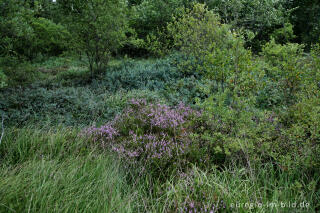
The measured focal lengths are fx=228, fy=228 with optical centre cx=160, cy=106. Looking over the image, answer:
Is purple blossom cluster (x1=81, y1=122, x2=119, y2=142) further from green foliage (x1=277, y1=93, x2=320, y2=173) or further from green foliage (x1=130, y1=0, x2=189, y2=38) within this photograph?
green foliage (x1=130, y1=0, x2=189, y2=38)

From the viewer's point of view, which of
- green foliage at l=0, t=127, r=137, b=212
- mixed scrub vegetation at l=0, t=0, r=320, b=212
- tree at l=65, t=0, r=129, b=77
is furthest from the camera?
tree at l=65, t=0, r=129, b=77

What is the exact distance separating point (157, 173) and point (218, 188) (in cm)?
90

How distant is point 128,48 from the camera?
16.5 m

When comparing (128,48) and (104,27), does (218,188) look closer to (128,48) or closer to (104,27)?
(104,27)

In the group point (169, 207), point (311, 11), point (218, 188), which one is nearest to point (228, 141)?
point (218, 188)

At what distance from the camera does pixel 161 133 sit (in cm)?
371

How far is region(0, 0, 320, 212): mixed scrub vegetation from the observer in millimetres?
2328

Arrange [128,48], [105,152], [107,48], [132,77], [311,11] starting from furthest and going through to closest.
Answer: [128,48] < [311,11] < [107,48] < [132,77] < [105,152]

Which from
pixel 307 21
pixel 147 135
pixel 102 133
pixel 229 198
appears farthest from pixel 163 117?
pixel 307 21

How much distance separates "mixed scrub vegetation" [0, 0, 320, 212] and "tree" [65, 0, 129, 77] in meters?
0.04

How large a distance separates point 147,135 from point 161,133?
0.23 meters

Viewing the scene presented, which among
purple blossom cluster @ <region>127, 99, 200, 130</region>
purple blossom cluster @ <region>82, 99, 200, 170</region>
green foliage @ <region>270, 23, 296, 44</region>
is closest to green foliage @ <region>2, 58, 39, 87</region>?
purple blossom cluster @ <region>82, 99, 200, 170</region>

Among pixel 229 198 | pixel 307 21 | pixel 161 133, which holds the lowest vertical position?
pixel 161 133

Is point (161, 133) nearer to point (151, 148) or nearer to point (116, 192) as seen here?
point (151, 148)
